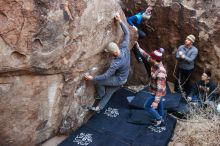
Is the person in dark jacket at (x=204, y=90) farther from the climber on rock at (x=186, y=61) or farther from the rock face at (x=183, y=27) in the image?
the rock face at (x=183, y=27)

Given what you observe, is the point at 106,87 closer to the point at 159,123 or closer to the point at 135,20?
the point at 159,123

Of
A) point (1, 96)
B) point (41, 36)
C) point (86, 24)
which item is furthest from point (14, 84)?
point (86, 24)

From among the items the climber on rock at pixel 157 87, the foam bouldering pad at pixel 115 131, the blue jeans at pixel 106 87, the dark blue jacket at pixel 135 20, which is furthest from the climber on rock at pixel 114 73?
the dark blue jacket at pixel 135 20

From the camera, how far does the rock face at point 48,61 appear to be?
6.00 meters

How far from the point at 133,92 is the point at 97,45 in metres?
1.97

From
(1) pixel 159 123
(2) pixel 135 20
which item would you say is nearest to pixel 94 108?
(1) pixel 159 123

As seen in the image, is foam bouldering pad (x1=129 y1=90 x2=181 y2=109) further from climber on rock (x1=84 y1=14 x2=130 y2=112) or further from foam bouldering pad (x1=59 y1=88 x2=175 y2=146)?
climber on rock (x1=84 y1=14 x2=130 y2=112)

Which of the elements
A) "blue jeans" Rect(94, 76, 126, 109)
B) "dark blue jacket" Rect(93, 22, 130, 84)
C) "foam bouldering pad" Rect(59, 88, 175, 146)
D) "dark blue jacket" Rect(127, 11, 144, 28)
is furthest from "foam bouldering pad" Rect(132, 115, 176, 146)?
"dark blue jacket" Rect(127, 11, 144, 28)

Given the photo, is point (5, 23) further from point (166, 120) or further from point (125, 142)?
point (166, 120)

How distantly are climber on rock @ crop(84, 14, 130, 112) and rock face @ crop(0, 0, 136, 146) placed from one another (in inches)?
5.9

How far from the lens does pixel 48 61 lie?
21.1 feet

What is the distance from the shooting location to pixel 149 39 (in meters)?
9.33

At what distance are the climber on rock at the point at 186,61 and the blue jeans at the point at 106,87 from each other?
160 cm

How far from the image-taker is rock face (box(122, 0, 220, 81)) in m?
8.55
